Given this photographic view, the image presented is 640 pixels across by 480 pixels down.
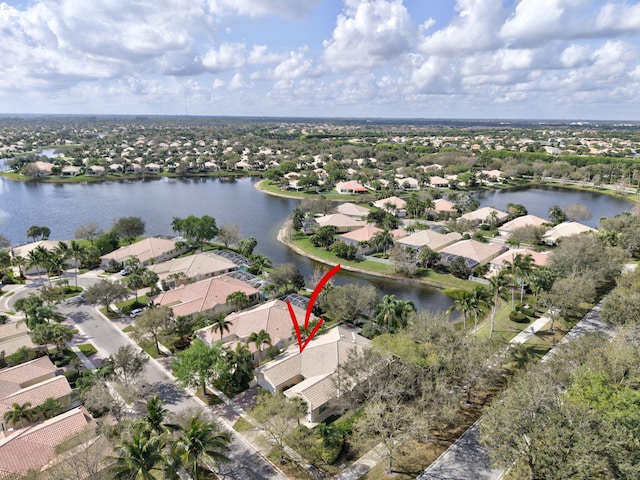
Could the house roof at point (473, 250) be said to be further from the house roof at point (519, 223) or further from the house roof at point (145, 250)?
the house roof at point (145, 250)

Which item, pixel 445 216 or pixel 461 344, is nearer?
pixel 461 344

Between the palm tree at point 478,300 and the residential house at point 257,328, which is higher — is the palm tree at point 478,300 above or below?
above

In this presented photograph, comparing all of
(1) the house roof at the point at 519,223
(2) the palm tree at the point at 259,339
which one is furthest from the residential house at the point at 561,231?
(2) the palm tree at the point at 259,339

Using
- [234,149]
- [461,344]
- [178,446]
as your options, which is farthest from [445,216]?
[234,149]

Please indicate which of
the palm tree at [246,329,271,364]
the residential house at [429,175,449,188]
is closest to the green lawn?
the palm tree at [246,329,271,364]

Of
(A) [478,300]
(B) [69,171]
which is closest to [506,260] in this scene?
(A) [478,300]

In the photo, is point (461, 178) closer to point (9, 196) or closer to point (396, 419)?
point (396, 419)

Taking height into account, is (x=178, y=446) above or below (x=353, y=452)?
above
